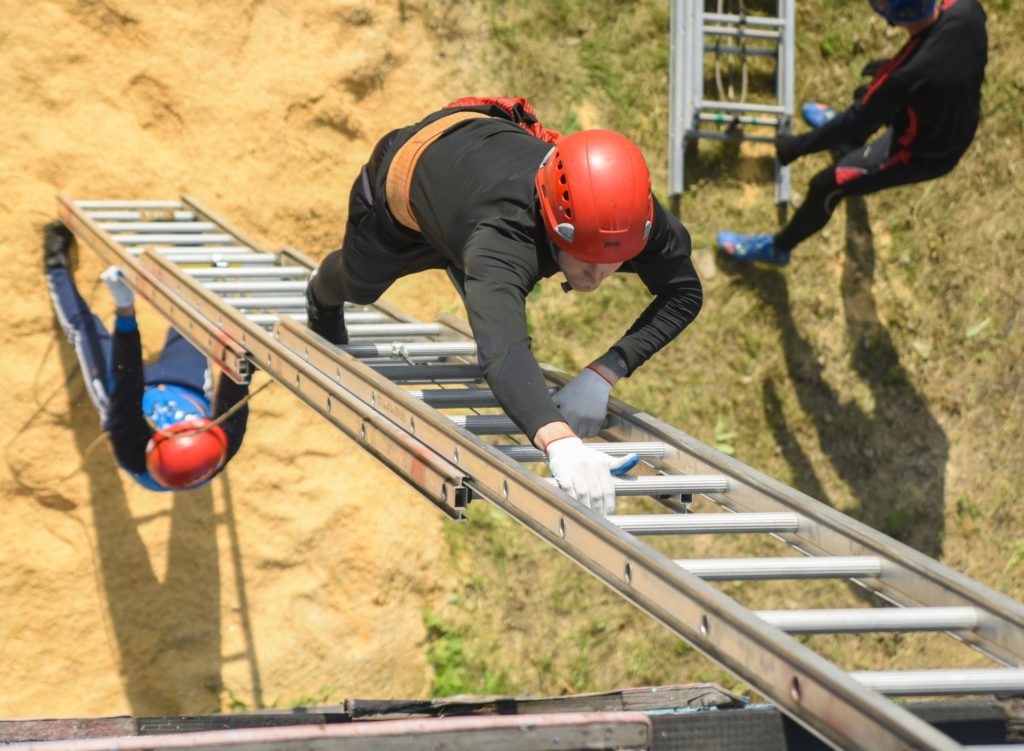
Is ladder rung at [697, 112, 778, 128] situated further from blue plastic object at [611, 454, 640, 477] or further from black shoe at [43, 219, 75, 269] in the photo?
blue plastic object at [611, 454, 640, 477]

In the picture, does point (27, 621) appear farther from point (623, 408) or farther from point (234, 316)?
point (623, 408)

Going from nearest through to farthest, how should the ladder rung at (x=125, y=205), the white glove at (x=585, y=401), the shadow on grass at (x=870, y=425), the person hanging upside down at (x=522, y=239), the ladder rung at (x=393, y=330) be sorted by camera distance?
the person hanging upside down at (x=522, y=239) → the white glove at (x=585, y=401) → the ladder rung at (x=393, y=330) → the ladder rung at (x=125, y=205) → the shadow on grass at (x=870, y=425)

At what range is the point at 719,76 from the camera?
24.8ft

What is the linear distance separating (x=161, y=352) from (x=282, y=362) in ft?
7.09

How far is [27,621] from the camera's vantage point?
21.0 feet

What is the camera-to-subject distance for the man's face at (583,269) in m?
3.65

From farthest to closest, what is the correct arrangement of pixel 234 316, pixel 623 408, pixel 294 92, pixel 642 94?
pixel 642 94, pixel 294 92, pixel 234 316, pixel 623 408

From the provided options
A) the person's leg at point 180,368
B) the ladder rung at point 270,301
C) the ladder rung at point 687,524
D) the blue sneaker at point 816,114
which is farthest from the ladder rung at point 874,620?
→ the blue sneaker at point 816,114

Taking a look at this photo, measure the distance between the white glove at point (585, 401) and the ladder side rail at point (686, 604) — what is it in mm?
427

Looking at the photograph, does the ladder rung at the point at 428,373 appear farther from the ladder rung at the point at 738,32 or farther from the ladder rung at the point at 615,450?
the ladder rung at the point at 738,32

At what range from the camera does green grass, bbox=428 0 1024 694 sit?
7598 millimetres

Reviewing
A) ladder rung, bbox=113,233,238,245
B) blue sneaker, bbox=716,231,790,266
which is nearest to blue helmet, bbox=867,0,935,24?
blue sneaker, bbox=716,231,790,266

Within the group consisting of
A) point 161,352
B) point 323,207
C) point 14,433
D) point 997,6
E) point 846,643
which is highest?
point 997,6

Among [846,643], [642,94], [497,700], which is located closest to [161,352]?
[497,700]
